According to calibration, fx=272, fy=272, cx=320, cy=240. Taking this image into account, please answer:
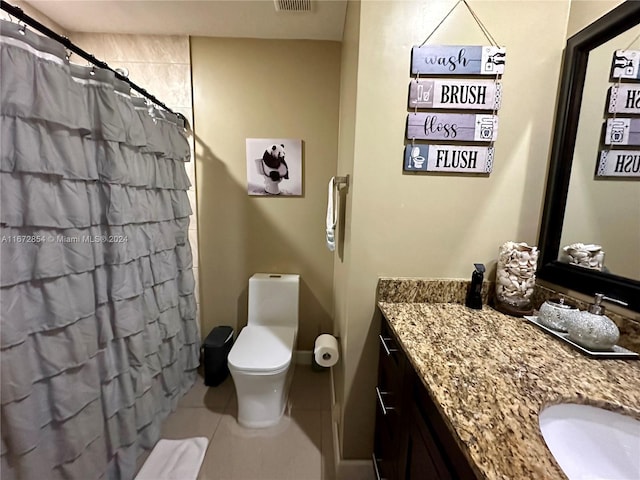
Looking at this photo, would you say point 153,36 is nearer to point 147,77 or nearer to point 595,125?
point 147,77

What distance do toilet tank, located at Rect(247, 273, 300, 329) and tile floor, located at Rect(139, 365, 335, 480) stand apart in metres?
0.49

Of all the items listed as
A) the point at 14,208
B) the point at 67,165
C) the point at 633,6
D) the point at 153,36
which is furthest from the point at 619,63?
the point at 153,36

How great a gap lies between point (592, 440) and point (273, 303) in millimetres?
1693

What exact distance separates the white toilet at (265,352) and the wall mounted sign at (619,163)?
64.9 inches

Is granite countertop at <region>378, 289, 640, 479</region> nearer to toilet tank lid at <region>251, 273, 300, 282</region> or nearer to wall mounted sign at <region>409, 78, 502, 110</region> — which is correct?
wall mounted sign at <region>409, 78, 502, 110</region>

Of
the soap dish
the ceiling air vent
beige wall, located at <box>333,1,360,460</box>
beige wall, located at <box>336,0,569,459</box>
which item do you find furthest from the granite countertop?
the ceiling air vent

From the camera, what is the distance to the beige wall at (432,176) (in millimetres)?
1077

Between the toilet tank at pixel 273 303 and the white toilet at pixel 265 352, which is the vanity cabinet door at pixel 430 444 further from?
the toilet tank at pixel 273 303

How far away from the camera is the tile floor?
1.39 metres

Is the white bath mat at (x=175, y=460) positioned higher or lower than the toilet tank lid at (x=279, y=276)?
lower

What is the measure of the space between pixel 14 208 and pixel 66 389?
0.68 m

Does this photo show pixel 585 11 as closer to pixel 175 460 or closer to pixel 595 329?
pixel 595 329

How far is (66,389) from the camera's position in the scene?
3.38 ft

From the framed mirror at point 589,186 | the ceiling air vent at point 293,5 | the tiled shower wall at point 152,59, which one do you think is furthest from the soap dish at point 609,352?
the tiled shower wall at point 152,59
